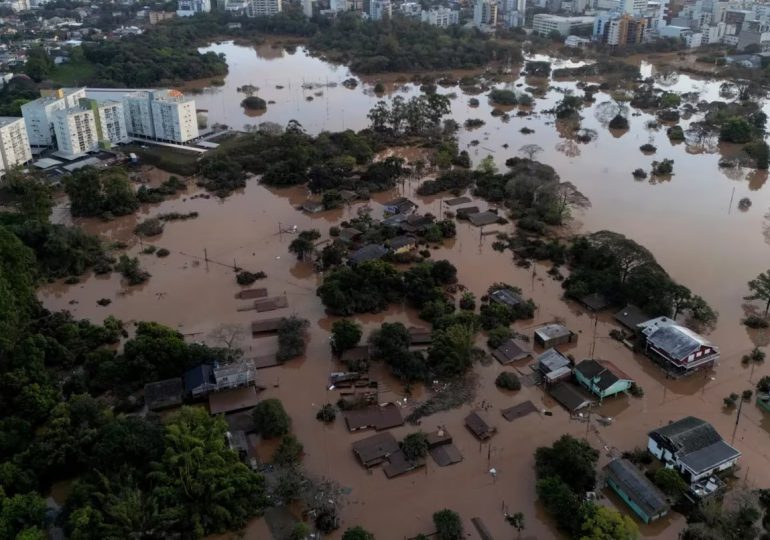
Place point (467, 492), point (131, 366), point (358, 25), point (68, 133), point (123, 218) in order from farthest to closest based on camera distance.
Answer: point (358, 25) → point (68, 133) → point (123, 218) → point (131, 366) → point (467, 492)

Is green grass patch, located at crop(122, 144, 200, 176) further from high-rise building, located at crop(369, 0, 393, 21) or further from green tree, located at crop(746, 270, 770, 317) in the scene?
high-rise building, located at crop(369, 0, 393, 21)

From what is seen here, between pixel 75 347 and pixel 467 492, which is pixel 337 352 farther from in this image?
pixel 75 347

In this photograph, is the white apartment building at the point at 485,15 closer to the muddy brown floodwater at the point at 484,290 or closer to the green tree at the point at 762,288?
the muddy brown floodwater at the point at 484,290

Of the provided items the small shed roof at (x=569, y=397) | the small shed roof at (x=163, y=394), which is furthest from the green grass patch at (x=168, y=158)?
the small shed roof at (x=569, y=397)

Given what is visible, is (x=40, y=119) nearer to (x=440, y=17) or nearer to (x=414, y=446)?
Answer: (x=414, y=446)

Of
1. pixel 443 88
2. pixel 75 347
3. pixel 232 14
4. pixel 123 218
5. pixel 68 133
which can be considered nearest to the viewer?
pixel 75 347

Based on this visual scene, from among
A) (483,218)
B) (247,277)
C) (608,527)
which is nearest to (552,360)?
(608,527)

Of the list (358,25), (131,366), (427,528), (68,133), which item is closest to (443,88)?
(358,25)
